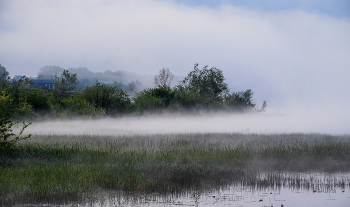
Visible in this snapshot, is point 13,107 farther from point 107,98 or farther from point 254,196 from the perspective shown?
point 254,196

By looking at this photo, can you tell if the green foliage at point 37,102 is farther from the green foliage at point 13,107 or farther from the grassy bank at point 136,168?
the grassy bank at point 136,168

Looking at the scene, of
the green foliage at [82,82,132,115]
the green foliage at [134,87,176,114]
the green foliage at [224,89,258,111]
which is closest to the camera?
the green foliage at [82,82,132,115]

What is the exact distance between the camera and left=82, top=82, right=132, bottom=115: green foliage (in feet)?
157

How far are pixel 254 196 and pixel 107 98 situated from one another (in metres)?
40.4

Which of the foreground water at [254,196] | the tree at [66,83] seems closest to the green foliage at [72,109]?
the foreground water at [254,196]

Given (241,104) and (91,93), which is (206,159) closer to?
(91,93)

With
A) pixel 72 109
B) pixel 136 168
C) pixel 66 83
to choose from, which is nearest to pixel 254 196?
pixel 136 168

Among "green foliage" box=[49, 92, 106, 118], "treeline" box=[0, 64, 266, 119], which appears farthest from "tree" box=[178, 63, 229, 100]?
"green foliage" box=[49, 92, 106, 118]

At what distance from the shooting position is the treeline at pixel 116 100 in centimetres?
4195

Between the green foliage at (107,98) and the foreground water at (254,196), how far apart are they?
37.7m

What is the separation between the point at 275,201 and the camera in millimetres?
10141

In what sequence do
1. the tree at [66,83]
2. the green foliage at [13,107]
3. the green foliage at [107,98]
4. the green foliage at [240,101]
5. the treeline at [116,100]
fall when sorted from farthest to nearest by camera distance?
the tree at [66,83] → the green foliage at [240,101] → the green foliage at [107,98] → the treeline at [116,100] → the green foliage at [13,107]

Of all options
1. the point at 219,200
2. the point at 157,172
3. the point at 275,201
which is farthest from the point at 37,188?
→ the point at 275,201

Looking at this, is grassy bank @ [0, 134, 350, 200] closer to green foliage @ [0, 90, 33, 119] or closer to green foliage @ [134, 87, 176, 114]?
green foliage @ [0, 90, 33, 119]
